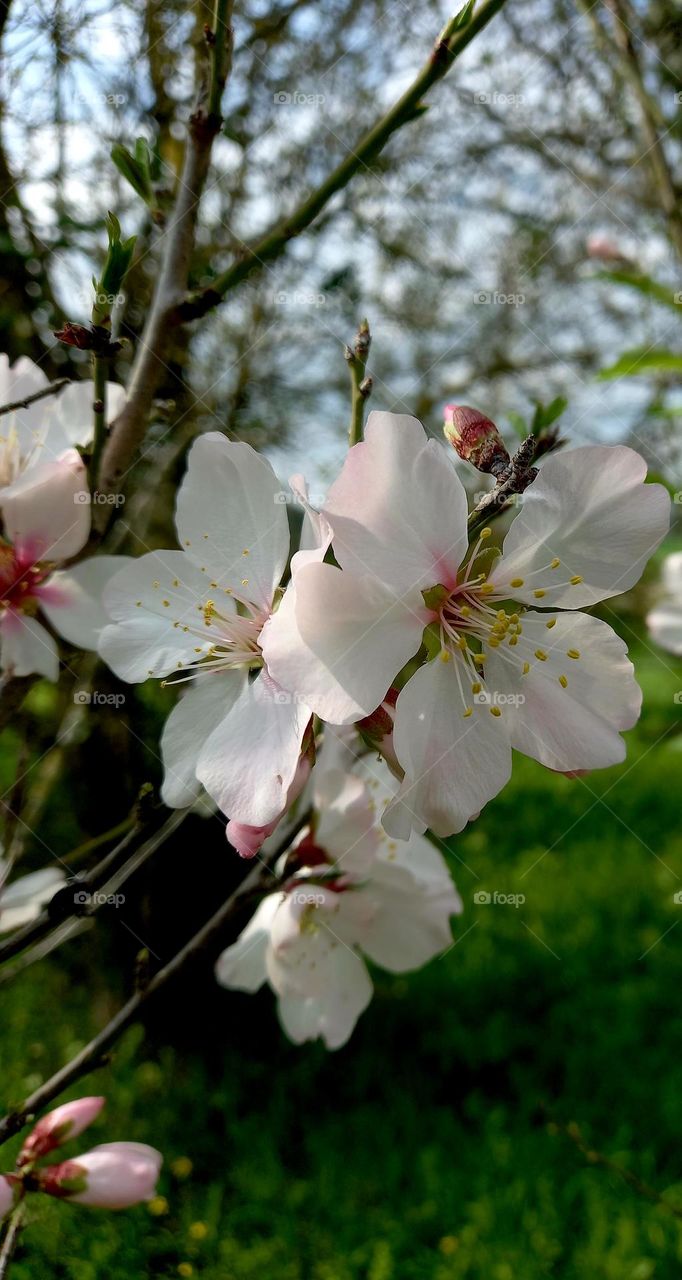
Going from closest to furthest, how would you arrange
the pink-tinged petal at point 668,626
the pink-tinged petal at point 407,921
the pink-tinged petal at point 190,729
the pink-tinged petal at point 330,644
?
1. the pink-tinged petal at point 330,644
2. the pink-tinged petal at point 190,729
3. the pink-tinged petal at point 407,921
4. the pink-tinged petal at point 668,626

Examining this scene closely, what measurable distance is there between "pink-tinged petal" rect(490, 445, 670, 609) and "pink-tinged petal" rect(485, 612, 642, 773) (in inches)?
1.0

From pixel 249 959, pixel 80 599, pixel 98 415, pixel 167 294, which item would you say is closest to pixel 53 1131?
pixel 249 959

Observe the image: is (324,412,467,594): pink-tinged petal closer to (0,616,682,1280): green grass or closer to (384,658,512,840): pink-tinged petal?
(384,658,512,840): pink-tinged petal

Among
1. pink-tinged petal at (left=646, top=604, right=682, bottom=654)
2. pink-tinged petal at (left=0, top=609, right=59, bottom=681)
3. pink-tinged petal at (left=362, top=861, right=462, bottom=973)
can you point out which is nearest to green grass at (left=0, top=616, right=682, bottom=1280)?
pink-tinged petal at (left=646, top=604, right=682, bottom=654)

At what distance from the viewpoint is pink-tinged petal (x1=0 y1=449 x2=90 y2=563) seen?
667 millimetres

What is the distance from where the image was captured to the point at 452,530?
53 cm

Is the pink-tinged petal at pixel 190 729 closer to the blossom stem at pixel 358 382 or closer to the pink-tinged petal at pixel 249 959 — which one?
the blossom stem at pixel 358 382

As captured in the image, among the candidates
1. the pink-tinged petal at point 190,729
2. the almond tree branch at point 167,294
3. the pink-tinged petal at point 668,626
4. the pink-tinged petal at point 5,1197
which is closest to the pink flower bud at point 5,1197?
the pink-tinged petal at point 5,1197

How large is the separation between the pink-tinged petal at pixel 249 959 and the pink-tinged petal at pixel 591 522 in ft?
1.63

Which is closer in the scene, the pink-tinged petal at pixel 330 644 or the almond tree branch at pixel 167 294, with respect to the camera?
the pink-tinged petal at pixel 330 644

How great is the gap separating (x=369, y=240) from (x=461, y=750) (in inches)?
103

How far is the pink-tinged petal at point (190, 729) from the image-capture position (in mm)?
591

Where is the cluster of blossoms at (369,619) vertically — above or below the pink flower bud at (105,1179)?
above

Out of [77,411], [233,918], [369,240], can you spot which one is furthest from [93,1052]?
[369,240]
